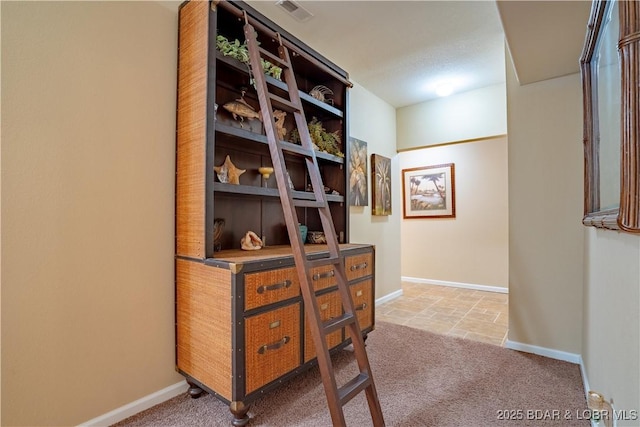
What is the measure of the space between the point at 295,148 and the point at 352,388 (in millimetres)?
1305

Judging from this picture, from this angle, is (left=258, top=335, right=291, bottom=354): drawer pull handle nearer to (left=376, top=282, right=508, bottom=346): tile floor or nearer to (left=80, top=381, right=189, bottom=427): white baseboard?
(left=80, top=381, right=189, bottom=427): white baseboard

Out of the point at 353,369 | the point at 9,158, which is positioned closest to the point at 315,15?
the point at 9,158

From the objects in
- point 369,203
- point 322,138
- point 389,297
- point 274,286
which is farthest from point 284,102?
point 389,297

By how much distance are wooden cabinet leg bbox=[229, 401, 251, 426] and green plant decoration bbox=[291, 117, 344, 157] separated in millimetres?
1861

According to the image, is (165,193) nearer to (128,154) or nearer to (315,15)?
(128,154)

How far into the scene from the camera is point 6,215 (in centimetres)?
131

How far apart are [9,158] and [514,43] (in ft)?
9.12

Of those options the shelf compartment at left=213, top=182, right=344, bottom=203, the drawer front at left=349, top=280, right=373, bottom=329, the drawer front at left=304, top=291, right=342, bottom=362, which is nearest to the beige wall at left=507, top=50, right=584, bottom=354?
the drawer front at left=349, top=280, right=373, bottom=329

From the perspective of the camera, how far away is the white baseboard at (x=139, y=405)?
1.55 metres

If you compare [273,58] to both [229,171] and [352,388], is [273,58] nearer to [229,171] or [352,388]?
[229,171]

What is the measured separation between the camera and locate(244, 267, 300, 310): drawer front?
5.03ft

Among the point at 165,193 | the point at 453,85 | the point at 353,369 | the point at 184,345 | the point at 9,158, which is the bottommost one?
the point at 353,369

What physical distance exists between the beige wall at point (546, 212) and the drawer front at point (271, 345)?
6.44ft

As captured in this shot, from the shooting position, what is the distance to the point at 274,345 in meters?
1.66
